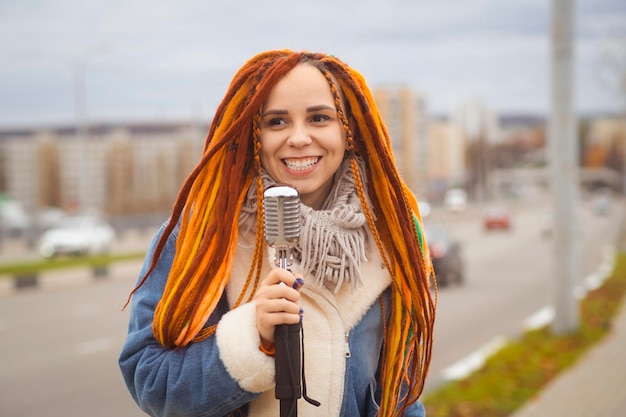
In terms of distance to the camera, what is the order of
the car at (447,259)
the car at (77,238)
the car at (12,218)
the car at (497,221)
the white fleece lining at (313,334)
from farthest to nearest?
the car at (497,221), the car at (12,218), the car at (77,238), the car at (447,259), the white fleece lining at (313,334)

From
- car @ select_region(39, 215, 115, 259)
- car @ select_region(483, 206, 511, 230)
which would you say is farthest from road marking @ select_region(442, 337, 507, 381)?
car @ select_region(483, 206, 511, 230)

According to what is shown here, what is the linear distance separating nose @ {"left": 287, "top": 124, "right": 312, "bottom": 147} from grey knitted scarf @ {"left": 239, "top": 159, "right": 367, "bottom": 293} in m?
0.12

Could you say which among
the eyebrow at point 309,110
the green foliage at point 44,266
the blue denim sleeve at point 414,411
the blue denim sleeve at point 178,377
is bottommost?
the green foliage at point 44,266

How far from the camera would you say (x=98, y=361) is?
8.35m

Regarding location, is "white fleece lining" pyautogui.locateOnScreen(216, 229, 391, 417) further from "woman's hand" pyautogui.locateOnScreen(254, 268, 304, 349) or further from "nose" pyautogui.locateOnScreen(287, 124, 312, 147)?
"nose" pyautogui.locateOnScreen(287, 124, 312, 147)

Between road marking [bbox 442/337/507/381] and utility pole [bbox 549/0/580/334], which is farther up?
utility pole [bbox 549/0/580/334]

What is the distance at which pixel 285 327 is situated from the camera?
164 centimetres

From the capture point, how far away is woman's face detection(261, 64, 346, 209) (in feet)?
6.24

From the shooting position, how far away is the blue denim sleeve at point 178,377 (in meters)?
1.72

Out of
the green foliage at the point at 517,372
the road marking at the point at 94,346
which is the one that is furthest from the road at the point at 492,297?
the road marking at the point at 94,346

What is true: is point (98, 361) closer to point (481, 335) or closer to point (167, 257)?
point (481, 335)

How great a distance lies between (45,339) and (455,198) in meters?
57.3

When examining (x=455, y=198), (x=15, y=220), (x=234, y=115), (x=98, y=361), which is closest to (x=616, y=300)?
(x=98, y=361)

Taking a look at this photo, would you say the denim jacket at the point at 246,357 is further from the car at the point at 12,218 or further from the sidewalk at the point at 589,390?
the car at the point at 12,218
